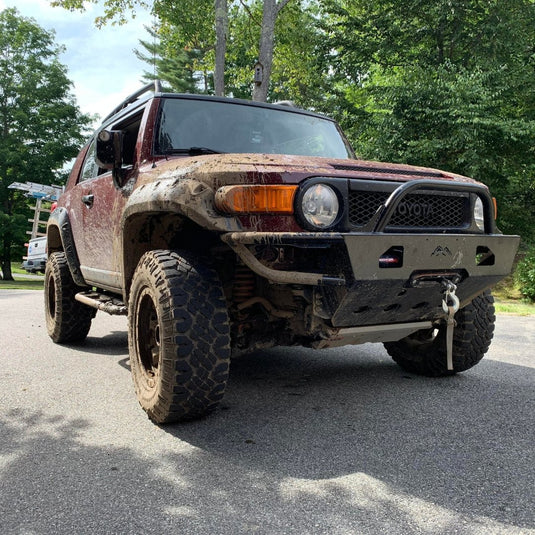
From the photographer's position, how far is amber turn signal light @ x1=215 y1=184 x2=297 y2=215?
2.52 m

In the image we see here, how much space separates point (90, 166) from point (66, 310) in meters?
1.38

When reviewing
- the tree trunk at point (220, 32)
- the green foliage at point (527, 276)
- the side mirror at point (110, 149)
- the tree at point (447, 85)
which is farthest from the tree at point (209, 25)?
the side mirror at point (110, 149)

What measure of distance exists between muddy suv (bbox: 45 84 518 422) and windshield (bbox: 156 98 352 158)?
0.03 ft

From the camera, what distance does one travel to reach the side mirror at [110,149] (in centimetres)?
355

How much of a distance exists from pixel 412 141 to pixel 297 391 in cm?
1170

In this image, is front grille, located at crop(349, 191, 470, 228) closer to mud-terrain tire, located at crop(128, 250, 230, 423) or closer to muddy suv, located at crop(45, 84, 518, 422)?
muddy suv, located at crop(45, 84, 518, 422)

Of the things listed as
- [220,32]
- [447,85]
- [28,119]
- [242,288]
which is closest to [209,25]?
[220,32]

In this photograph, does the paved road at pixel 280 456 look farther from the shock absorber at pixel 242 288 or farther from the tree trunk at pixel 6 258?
the tree trunk at pixel 6 258

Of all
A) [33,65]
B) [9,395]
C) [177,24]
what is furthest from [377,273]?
[33,65]

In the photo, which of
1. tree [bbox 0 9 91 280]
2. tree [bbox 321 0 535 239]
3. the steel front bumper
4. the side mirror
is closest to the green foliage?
tree [bbox 321 0 535 239]

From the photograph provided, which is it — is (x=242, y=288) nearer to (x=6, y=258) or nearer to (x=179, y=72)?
(x=6, y=258)

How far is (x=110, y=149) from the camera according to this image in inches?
142

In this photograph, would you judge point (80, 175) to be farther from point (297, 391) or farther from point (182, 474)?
point (182, 474)

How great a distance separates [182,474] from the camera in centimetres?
237
